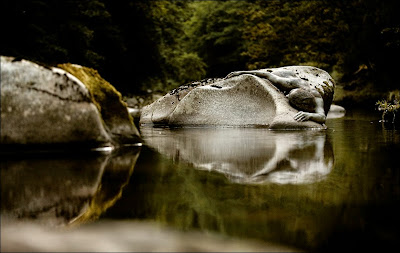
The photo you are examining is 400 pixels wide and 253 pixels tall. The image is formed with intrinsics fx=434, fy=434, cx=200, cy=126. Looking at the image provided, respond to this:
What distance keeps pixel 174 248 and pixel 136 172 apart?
117 centimetres

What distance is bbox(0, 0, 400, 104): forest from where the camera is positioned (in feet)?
40.9

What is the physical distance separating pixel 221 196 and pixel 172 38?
20681 millimetres

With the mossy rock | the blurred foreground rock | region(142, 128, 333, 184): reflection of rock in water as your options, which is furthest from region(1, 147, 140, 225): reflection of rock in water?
the mossy rock

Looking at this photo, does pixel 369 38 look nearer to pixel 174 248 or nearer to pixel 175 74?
pixel 175 74

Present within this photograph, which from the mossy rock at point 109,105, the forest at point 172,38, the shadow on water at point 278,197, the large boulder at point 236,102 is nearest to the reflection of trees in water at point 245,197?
the shadow on water at point 278,197

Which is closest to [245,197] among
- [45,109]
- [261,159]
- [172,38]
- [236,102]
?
[261,159]

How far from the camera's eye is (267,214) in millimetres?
1337

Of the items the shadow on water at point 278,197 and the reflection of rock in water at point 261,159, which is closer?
the shadow on water at point 278,197

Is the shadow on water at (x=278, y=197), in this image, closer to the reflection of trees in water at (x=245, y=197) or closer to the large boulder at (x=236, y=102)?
the reflection of trees in water at (x=245, y=197)

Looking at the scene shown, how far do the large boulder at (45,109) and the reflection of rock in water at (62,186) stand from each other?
24 cm

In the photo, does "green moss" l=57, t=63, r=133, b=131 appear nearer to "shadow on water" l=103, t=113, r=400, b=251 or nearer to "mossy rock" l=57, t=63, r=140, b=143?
"mossy rock" l=57, t=63, r=140, b=143

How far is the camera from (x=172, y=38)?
2172cm

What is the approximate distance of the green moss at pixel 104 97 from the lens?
3.33 metres

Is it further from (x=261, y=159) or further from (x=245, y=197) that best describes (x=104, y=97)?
(x=245, y=197)
